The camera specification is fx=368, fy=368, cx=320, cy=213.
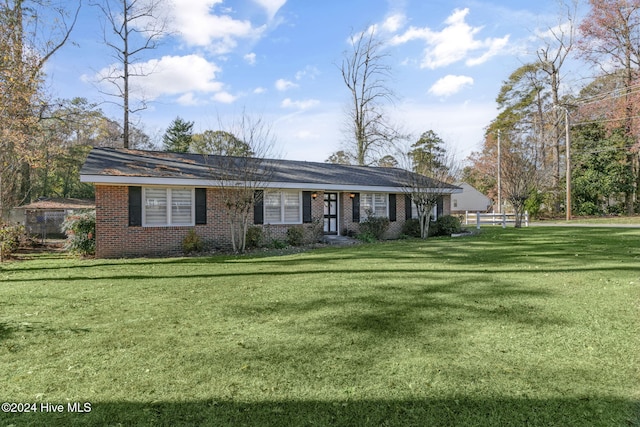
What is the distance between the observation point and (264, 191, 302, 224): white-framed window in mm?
14086

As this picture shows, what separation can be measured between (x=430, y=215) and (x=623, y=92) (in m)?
21.1

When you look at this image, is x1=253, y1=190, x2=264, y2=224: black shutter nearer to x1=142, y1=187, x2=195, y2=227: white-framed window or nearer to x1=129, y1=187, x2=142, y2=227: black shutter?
x1=142, y1=187, x2=195, y2=227: white-framed window

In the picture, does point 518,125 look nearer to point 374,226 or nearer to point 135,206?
point 374,226

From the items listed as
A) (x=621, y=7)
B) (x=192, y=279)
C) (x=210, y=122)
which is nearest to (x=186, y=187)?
(x=210, y=122)

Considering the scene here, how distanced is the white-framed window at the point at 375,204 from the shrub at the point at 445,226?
2469mm

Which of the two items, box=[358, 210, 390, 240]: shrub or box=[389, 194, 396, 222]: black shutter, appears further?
box=[389, 194, 396, 222]: black shutter

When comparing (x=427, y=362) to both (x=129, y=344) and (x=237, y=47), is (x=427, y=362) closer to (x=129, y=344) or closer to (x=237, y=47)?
(x=129, y=344)

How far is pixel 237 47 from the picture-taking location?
15.4 metres

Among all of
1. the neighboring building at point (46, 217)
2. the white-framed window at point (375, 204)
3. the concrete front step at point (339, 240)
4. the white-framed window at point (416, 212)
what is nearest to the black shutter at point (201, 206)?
the concrete front step at point (339, 240)

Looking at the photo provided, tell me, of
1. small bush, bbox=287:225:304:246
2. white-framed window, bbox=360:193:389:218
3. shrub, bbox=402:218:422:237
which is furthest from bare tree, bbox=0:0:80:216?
shrub, bbox=402:218:422:237

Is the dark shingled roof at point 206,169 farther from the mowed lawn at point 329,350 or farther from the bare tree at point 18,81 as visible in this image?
the mowed lawn at point 329,350

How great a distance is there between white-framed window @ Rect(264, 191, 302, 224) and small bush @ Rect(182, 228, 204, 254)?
2.66m

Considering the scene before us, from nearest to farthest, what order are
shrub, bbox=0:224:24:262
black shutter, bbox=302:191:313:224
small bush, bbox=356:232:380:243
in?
1. shrub, bbox=0:224:24:262
2. black shutter, bbox=302:191:313:224
3. small bush, bbox=356:232:380:243

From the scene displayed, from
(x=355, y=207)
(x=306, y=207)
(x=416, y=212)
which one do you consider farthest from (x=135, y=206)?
(x=416, y=212)
